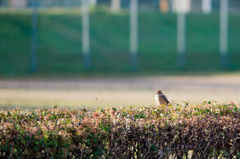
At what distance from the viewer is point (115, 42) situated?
35.0 m

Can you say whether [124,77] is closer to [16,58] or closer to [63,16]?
[16,58]

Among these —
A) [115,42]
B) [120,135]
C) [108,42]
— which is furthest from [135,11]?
[120,135]

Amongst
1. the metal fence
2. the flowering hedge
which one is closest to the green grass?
the metal fence

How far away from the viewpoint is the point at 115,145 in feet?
13.8

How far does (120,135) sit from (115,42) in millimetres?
31048

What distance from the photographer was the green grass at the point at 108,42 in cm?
3161

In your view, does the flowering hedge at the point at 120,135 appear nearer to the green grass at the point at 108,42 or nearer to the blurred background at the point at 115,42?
the blurred background at the point at 115,42

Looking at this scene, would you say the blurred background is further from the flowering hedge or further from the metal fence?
the flowering hedge

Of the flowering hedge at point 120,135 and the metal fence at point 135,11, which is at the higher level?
the metal fence at point 135,11

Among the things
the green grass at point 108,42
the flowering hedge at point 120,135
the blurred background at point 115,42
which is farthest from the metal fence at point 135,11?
the flowering hedge at point 120,135

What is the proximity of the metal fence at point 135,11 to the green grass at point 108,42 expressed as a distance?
581mm

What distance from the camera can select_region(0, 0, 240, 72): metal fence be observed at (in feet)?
102

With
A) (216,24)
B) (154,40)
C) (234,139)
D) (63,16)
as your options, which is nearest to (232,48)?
(216,24)

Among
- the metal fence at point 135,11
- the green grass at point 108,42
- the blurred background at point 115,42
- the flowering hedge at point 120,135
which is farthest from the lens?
the green grass at point 108,42
